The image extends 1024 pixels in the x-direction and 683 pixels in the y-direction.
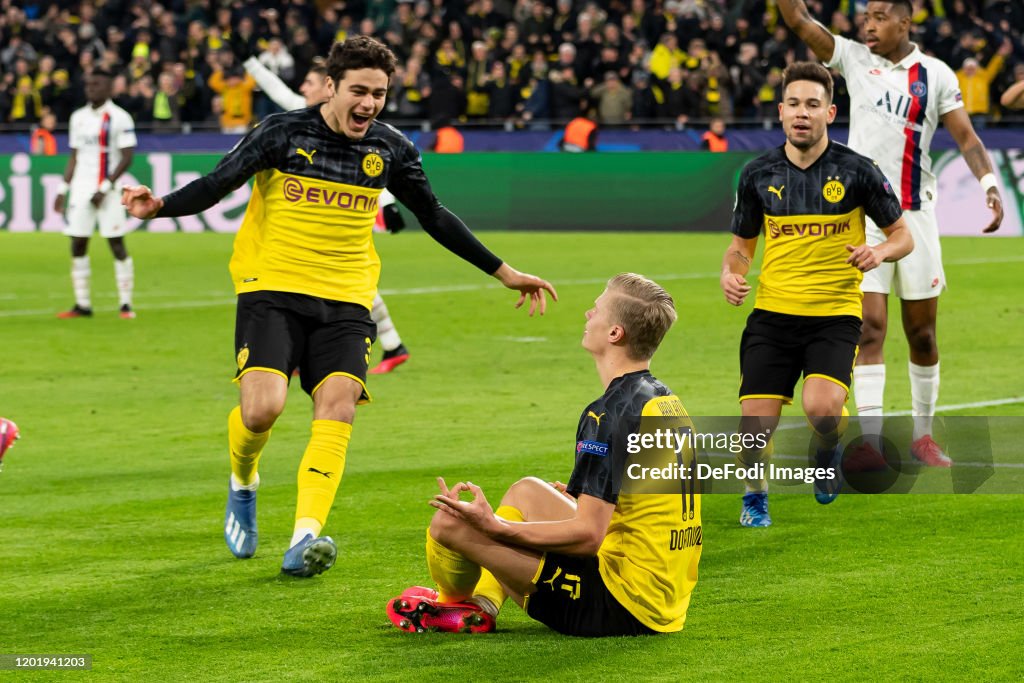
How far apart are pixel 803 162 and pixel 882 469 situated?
185 centimetres

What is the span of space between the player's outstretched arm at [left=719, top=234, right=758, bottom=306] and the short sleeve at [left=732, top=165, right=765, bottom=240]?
34mm

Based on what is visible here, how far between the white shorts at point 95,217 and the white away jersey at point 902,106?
947 centimetres

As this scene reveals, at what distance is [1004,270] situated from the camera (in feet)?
63.3

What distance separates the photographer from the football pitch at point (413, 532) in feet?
17.0

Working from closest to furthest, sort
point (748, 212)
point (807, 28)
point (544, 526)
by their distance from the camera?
1. point (544, 526)
2. point (748, 212)
3. point (807, 28)

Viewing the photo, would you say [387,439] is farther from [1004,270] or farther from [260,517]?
[1004,270]

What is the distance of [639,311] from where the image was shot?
16.6 feet

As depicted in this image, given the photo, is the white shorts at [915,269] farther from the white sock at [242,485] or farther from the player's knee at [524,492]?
the player's knee at [524,492]

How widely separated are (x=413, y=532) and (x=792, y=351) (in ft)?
5.97

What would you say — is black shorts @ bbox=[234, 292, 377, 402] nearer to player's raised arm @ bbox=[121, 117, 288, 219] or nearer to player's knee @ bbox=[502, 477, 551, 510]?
player's raised arm @ bbox=[121, 117, 288, 219]

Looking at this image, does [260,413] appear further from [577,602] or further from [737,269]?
[737,269]

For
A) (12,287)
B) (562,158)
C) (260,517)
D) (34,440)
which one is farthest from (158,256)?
(260,517)

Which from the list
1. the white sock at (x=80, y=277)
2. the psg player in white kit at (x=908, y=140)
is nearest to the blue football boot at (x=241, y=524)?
the psg player in white kit at (x=908, y=140)

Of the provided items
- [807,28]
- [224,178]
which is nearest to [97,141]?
[807,28]
